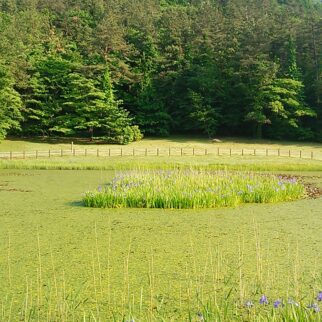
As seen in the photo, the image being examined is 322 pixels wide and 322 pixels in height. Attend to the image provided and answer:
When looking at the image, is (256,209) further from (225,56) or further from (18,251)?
(225,56)

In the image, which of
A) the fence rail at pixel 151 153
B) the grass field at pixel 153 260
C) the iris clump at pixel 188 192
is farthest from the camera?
the fence rail at pixel 151 153

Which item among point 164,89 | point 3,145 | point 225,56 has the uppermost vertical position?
point 225,56

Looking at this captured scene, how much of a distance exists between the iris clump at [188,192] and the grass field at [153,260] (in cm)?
45

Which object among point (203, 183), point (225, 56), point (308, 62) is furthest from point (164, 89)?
point (203, 183)

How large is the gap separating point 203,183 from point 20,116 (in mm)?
28725

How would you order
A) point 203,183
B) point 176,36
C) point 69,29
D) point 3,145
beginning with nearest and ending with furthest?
point 203,183, point 3,145, point 176,36, point 69,29

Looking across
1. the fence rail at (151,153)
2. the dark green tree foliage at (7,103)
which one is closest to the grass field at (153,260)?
the fence rail at (151,153)

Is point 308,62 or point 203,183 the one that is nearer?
point 203,183

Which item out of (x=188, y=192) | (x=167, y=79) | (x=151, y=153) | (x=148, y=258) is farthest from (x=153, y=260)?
(x=167, y=79)

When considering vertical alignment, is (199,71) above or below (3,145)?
above

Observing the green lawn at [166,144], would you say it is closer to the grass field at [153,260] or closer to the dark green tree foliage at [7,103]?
the dark green tree foliage at [7,103]

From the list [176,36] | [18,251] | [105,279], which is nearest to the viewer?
[105,279]

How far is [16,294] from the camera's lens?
5148 mm

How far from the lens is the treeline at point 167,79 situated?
1572 inches
